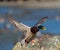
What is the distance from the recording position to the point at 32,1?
7.21 metres

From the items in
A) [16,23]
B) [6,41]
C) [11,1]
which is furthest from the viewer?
[11,1]

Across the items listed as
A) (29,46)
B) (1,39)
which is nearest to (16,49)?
(29,46)

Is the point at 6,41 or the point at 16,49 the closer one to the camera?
the point at 16,49

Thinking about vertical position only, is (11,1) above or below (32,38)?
below

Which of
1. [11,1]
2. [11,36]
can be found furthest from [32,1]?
[11,36]

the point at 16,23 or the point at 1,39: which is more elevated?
the point at 16,23

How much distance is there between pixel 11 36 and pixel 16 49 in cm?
17

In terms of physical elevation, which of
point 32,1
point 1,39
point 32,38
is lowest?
point 32,1

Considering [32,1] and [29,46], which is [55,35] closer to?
[29,46]

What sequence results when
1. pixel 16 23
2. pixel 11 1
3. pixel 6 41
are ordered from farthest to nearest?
1. pixel 11 1
2. pixel 6 41
3. pixel 16 23

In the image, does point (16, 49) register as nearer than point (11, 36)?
Yes

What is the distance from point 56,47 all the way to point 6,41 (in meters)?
0.27

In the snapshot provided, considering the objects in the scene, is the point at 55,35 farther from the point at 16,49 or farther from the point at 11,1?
the point at 11,1

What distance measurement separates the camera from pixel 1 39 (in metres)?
1.34
